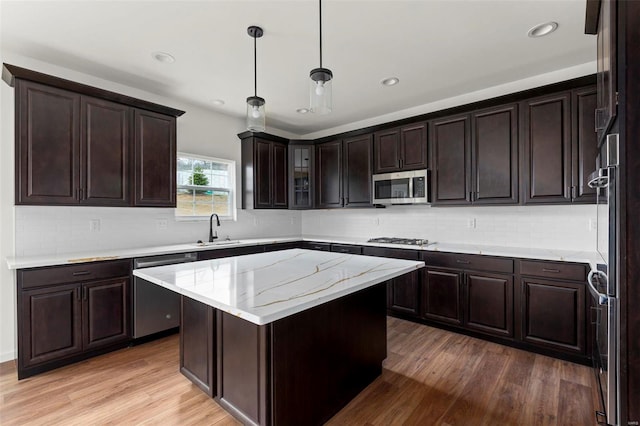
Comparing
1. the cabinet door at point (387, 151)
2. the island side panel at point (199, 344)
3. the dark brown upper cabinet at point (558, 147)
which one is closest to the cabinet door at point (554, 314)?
the dark brown upper cabinet at point (558, 147)

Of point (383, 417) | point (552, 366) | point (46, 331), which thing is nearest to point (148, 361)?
point (46, 331)

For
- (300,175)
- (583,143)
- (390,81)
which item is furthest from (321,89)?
(300,175)

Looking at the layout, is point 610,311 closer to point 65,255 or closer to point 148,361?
point 148,361

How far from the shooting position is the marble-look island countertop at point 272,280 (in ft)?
4.38

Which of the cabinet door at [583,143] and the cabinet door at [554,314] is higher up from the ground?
the cabinet door at [583,143]

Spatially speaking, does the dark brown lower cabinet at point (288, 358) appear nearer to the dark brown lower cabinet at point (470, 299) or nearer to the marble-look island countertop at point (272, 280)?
the marble-look island countertop at point (272, 280)

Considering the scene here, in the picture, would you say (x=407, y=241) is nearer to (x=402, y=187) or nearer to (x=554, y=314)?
(x=402, y=187)

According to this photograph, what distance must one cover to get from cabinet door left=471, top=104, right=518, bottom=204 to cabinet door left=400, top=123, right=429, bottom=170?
563 millimetres

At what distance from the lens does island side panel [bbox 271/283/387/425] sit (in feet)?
5.24

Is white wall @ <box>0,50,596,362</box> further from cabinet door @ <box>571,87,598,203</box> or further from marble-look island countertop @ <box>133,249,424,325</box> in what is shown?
marble-look island countertop @ <box>133,249,424,325</box>

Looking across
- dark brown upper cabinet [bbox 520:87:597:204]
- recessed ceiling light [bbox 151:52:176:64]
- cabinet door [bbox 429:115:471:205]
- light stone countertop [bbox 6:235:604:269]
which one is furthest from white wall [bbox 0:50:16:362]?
dark brown upper cabinet [bbox 520:87:597:204]

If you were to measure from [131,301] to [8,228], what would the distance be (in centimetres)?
118

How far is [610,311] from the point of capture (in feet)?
4.29

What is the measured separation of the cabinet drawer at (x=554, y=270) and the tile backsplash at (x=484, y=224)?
600mm
